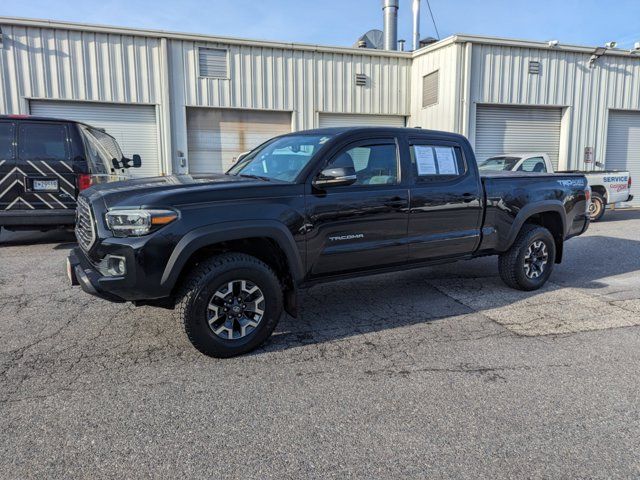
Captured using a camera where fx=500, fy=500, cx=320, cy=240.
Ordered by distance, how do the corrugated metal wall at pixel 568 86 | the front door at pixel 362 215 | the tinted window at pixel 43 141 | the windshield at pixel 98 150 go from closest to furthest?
the front door at pixel 362 215 < the tinted window at pixel 43 141 < the windshield at pixel 98 150 < the corrugated metal wall at pixel 568 86

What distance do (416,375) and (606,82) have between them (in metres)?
16.3

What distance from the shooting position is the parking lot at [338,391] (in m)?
2.59

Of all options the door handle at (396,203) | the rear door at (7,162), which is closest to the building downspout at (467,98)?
the door handle at (396,203)

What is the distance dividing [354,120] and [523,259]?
1048 centimetres

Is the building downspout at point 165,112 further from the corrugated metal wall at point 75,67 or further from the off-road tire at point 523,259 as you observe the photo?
the off-road tire at point 523,259

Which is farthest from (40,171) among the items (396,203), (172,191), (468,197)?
(468,197)

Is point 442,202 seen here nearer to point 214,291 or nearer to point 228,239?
point 228,239

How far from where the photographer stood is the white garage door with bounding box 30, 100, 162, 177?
1284 centimetres

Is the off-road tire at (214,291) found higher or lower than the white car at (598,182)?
lower

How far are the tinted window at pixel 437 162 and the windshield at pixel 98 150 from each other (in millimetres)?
5386

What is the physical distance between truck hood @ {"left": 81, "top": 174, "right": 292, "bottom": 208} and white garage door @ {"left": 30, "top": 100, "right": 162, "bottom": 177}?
31.9ft

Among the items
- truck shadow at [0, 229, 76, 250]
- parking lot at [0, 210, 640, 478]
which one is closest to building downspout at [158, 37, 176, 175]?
truck shadow at [0, 229, 76, 250]

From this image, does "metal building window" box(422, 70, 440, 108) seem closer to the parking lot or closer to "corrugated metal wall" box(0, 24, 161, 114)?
"corrugated metal wall" box(0, 24, 161, 114)

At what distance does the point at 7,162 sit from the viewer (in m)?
7.32
